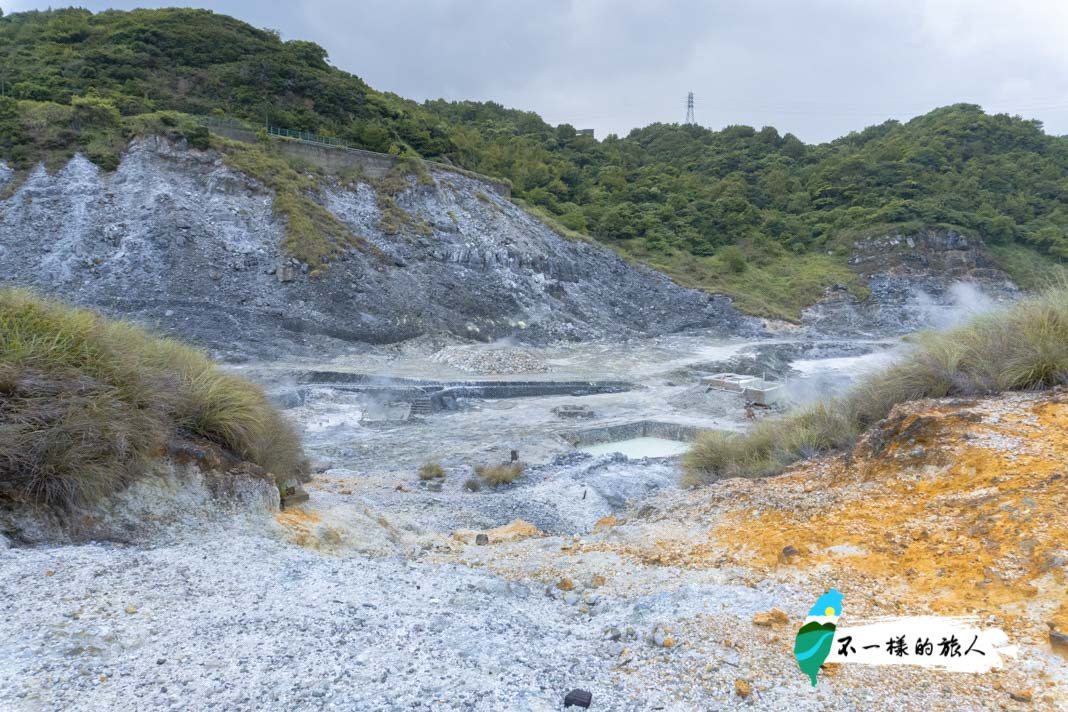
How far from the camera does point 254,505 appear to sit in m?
4.29

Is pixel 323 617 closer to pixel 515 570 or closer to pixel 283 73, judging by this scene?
pixel 515 570

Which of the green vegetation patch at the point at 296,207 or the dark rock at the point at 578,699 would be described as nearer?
the dark rock at the point at 578,699

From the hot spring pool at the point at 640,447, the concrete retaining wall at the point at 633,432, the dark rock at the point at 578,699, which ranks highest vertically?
the dark rock at the point at 578,699

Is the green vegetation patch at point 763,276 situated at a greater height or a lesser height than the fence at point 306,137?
lesser

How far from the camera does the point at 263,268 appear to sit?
23.9 m

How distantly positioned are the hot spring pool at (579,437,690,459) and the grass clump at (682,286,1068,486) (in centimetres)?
691

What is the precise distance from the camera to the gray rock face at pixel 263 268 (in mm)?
21406

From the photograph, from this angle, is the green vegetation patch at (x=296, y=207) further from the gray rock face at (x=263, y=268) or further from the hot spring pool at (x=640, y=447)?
the hot spring pool at (x=640, y=447)

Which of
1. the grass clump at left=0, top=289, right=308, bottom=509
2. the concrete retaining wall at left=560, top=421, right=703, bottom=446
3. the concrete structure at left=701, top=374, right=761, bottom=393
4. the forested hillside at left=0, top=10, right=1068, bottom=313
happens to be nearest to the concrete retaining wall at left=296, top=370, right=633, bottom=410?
the concrete structure at left=701, top=374, right=761, bottom=393

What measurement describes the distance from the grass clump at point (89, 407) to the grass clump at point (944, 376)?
15.2 feet

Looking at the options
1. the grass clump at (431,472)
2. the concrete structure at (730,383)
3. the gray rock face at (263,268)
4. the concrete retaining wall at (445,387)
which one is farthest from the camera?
the gray rock face at (263,268)

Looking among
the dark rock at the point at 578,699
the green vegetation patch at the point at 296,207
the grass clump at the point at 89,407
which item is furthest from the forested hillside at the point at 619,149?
the dark rock at the point at 578,699
